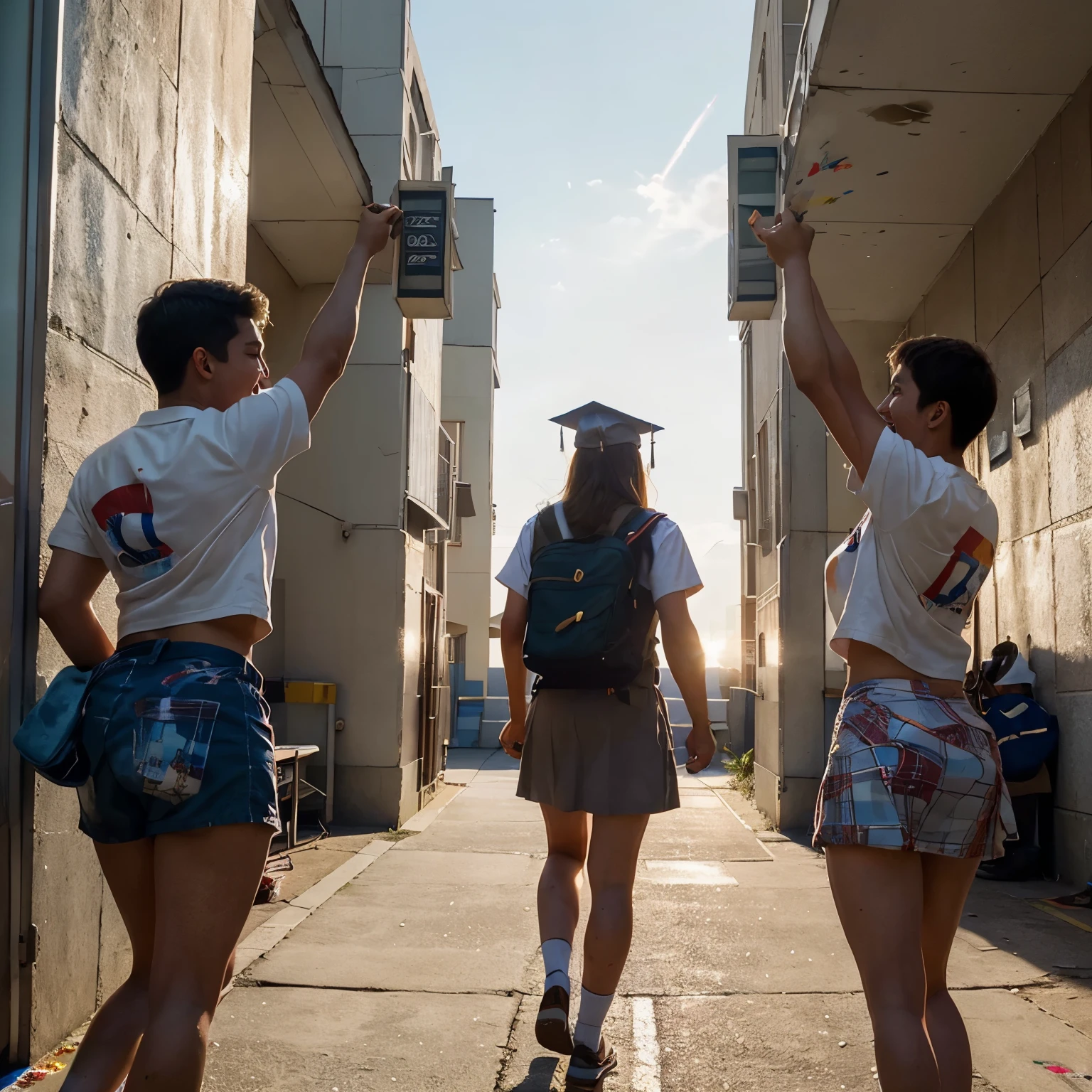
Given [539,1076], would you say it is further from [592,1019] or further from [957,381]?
[957,381]

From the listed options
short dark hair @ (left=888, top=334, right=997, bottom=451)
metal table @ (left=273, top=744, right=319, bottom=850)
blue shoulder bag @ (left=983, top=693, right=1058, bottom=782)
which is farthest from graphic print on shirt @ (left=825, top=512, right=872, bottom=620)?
metal table @ (left=273, top=744, right=319, bottom=850)

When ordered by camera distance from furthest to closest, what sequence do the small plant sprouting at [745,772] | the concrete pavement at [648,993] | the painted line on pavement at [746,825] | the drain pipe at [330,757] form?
the small plant sprouting at [745,772], the drain pipe at [330,757], the painted line on pavement at [746,825], the concrete pavement at [648,993]

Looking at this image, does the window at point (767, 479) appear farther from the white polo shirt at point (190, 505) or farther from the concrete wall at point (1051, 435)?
the white polo shirt at point (190, 505)

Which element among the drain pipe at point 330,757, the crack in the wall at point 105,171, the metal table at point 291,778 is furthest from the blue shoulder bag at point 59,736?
the drain pipe at point 330,757

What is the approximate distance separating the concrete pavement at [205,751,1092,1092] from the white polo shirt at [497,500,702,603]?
54.6 inches

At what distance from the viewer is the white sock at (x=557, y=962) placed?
3.09 meters

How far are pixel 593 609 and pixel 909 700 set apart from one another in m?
1.14

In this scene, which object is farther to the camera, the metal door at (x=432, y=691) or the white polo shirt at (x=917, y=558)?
the metal door at (x=432, y=691)

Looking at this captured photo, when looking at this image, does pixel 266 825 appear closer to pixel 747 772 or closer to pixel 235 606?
pixel 235 606

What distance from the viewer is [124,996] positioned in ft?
6.72

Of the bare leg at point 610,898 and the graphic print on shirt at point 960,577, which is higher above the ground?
the graphic print on shirt at point 960,577

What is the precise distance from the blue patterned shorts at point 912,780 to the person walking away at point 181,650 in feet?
3.55

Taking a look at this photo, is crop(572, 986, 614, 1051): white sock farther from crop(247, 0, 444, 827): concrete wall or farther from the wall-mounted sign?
the wall-mounted sign

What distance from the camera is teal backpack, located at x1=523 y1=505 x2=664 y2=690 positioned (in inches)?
122
